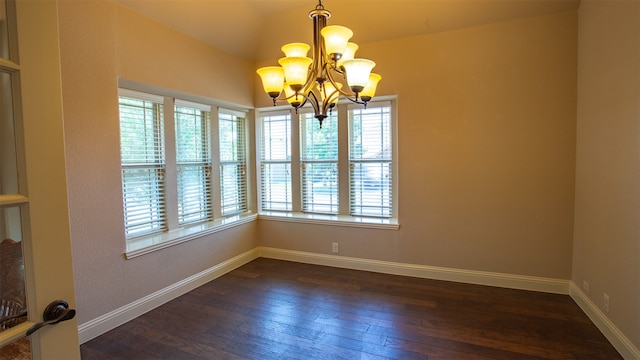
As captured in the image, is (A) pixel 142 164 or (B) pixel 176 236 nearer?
(A) pixel 142 164

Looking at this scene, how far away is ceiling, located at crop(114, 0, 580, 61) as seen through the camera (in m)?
3.03

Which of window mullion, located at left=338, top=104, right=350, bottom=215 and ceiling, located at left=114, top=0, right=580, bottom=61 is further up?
ceiling, located at left=114, top=0, right=580, bottom=61

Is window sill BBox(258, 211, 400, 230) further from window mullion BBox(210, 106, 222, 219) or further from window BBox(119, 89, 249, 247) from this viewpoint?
window mullion BBox(210, 106, 222, 219)

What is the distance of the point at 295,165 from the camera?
4.51m

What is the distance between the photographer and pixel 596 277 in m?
2.68

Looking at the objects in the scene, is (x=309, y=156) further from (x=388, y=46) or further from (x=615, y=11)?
(x=615, y=11)

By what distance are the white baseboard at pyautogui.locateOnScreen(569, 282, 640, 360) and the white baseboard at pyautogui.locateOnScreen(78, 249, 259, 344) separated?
3.60 m

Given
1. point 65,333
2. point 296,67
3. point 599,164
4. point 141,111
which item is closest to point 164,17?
point 141,111

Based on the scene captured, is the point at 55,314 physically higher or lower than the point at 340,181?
lower

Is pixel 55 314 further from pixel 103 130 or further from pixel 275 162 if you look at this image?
pixel 275 162

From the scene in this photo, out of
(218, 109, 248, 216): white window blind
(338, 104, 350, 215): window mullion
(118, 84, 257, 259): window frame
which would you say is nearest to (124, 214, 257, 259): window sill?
(118, 84, 257, 259): window frame

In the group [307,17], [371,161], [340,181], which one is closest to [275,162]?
[340,181]

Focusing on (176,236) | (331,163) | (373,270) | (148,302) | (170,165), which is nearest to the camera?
(148,302)

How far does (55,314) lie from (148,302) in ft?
7.72
